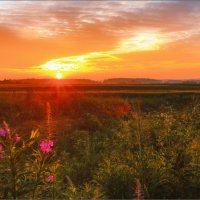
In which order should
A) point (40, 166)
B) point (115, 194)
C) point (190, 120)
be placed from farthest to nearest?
point (190, 120) < point (115, 194) < point (40, 166)

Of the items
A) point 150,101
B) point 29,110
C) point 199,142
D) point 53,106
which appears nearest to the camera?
point 199,142

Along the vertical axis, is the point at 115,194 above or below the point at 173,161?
below

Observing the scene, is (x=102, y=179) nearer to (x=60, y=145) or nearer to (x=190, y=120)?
(x=190, y=120)

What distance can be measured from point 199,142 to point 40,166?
4203 mm

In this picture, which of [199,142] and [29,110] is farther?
[29,110]

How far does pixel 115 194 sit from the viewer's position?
644 cm

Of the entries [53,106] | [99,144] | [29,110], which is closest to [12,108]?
[29,110]

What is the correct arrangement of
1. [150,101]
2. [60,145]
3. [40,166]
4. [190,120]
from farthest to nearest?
[150,101] → [60,145] → [190,120] → [40,166]

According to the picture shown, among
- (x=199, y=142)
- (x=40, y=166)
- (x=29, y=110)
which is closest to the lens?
(x=40, y=166)

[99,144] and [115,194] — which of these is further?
[99,144]

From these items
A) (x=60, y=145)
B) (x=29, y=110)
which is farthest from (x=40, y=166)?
(x=29, y=110)

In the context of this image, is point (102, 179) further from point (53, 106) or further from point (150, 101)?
point (150, 101)

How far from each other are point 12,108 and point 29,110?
117cm

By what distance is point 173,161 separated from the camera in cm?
692
